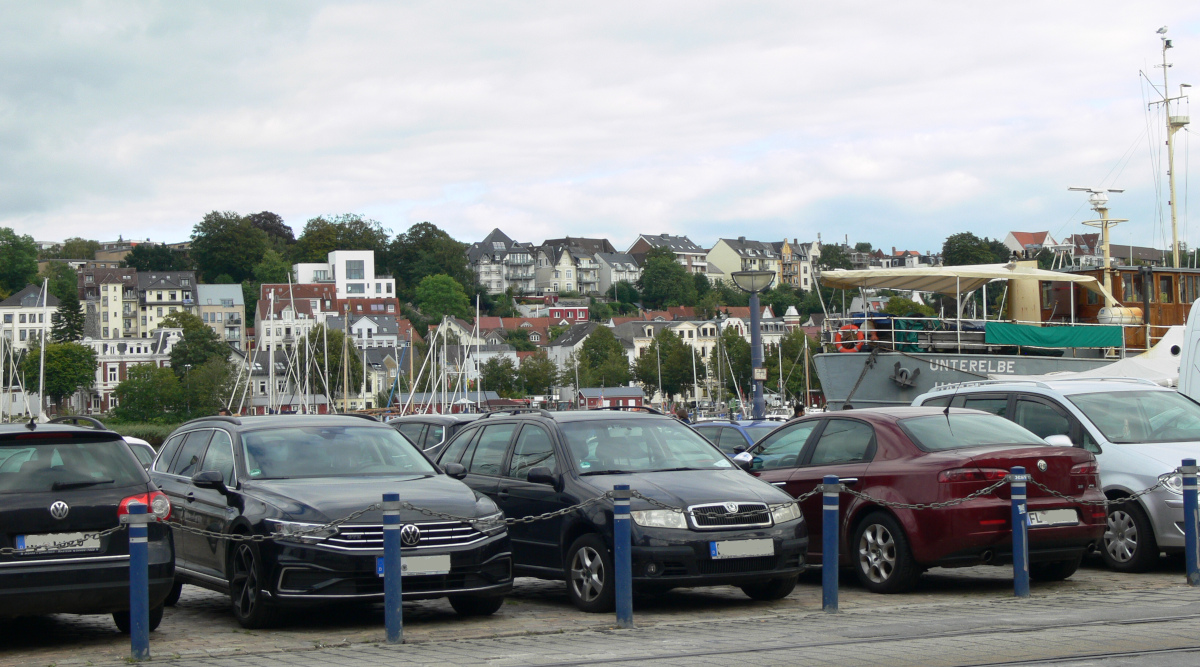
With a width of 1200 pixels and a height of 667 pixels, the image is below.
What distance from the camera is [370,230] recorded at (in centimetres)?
18950

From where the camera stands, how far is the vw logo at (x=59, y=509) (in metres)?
8.34

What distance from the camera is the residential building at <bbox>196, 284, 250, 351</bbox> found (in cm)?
17212

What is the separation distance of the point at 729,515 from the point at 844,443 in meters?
2.26

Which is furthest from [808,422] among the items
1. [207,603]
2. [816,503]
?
[207,603]

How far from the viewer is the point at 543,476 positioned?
10461 millimetres

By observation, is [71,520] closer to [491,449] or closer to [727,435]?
[491,449]

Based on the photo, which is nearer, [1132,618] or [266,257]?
[1132,618]

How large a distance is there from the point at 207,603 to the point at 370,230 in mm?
181989

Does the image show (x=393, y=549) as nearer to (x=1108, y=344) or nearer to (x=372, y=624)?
(x=372, y=624)

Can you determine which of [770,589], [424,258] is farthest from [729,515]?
[424,258]

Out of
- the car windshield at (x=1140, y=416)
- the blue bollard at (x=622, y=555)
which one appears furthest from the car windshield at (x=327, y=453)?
the car windshield at (x=1140, y=416)

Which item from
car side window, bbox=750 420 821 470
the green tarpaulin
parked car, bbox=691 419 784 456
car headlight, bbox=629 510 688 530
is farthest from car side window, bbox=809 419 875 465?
the green tarpaulin

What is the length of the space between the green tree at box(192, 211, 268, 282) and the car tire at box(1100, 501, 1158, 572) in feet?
577

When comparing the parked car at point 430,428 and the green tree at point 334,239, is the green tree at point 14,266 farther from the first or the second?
the parked car at point 430,428
